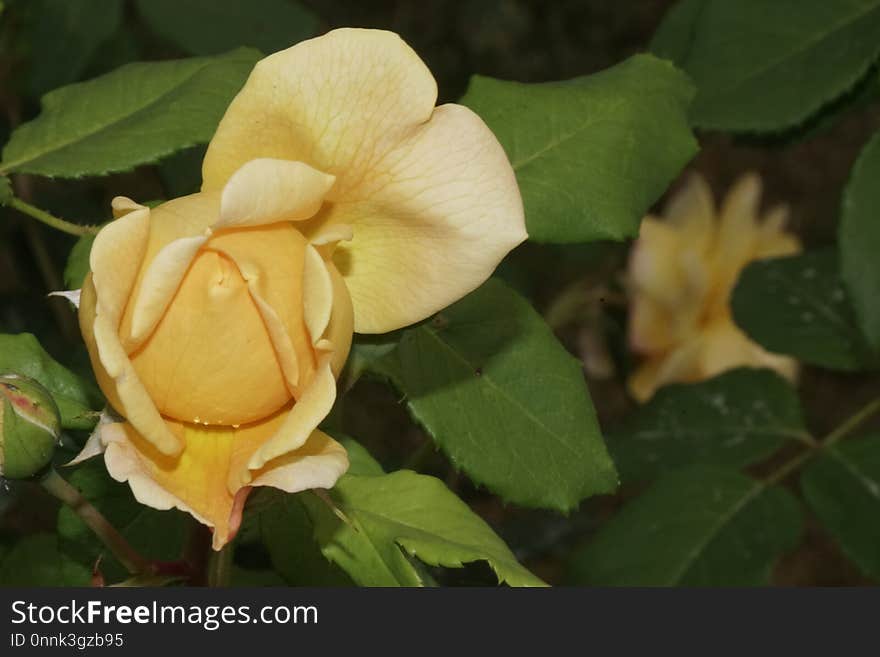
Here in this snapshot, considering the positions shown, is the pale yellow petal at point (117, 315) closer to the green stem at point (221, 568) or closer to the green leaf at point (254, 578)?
the green stem at point (221, 568)

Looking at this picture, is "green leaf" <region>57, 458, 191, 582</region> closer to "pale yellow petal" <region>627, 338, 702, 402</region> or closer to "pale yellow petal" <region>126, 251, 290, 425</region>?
"pale yellow petal" <region>126, 251, 290, 425</region>

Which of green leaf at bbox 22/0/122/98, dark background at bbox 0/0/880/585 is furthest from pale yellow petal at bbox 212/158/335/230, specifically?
green leaf at bbox 22/0/122/98

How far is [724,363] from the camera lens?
6.15ft

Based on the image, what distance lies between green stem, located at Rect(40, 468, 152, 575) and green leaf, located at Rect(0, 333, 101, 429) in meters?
0.06

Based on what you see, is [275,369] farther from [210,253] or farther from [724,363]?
[724,363]

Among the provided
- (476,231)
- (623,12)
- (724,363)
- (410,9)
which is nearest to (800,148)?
(623,12)

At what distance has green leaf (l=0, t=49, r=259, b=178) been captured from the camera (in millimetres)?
937

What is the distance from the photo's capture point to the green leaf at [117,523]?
0.97 meters

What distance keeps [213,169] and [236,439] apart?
0.17 m

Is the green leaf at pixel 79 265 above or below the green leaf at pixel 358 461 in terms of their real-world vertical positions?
above

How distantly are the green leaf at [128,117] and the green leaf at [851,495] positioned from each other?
858 mm

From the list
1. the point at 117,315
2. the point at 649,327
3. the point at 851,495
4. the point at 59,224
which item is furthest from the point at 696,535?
the point at 117,315

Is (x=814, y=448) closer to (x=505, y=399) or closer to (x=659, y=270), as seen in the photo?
(x=659, y=270)

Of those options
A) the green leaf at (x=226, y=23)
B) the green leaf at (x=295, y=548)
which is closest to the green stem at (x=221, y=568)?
the green leaf at (x=295, y=548)
